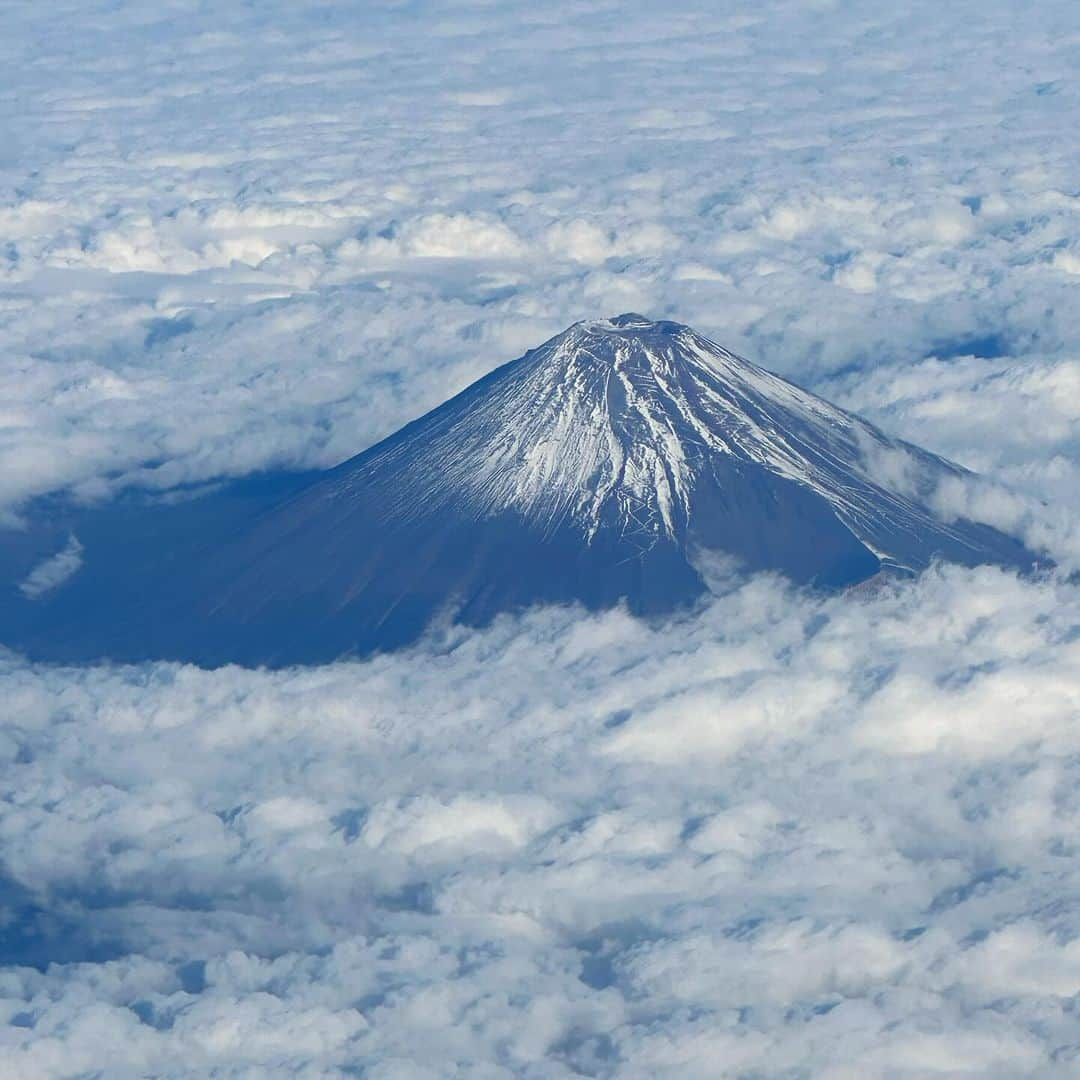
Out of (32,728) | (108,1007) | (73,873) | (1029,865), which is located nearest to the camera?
(108,1007)

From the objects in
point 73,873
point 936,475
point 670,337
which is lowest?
point 73,873

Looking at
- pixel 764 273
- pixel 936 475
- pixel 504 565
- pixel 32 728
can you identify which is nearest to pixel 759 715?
pixel 504 565

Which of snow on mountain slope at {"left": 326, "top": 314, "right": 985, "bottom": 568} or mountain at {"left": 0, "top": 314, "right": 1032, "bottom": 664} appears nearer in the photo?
mountain at {"left": 0, "top": 314, "right": 1032, "bottom": 664}

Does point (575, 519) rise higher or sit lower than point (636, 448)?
lower

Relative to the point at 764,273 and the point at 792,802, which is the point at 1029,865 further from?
the point at 764,273

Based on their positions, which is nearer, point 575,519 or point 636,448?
point 636,448

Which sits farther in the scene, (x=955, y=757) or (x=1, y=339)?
(x=1, y=339)

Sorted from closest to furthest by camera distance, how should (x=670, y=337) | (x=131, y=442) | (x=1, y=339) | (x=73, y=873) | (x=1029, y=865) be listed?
(x=1029, y=865)
(x=73, y=873)
(x=670, y=337)
(x=131, y=442)
(x=1, y=339)

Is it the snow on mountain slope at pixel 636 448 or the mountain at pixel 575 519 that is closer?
the mountain at pixel 575 519
